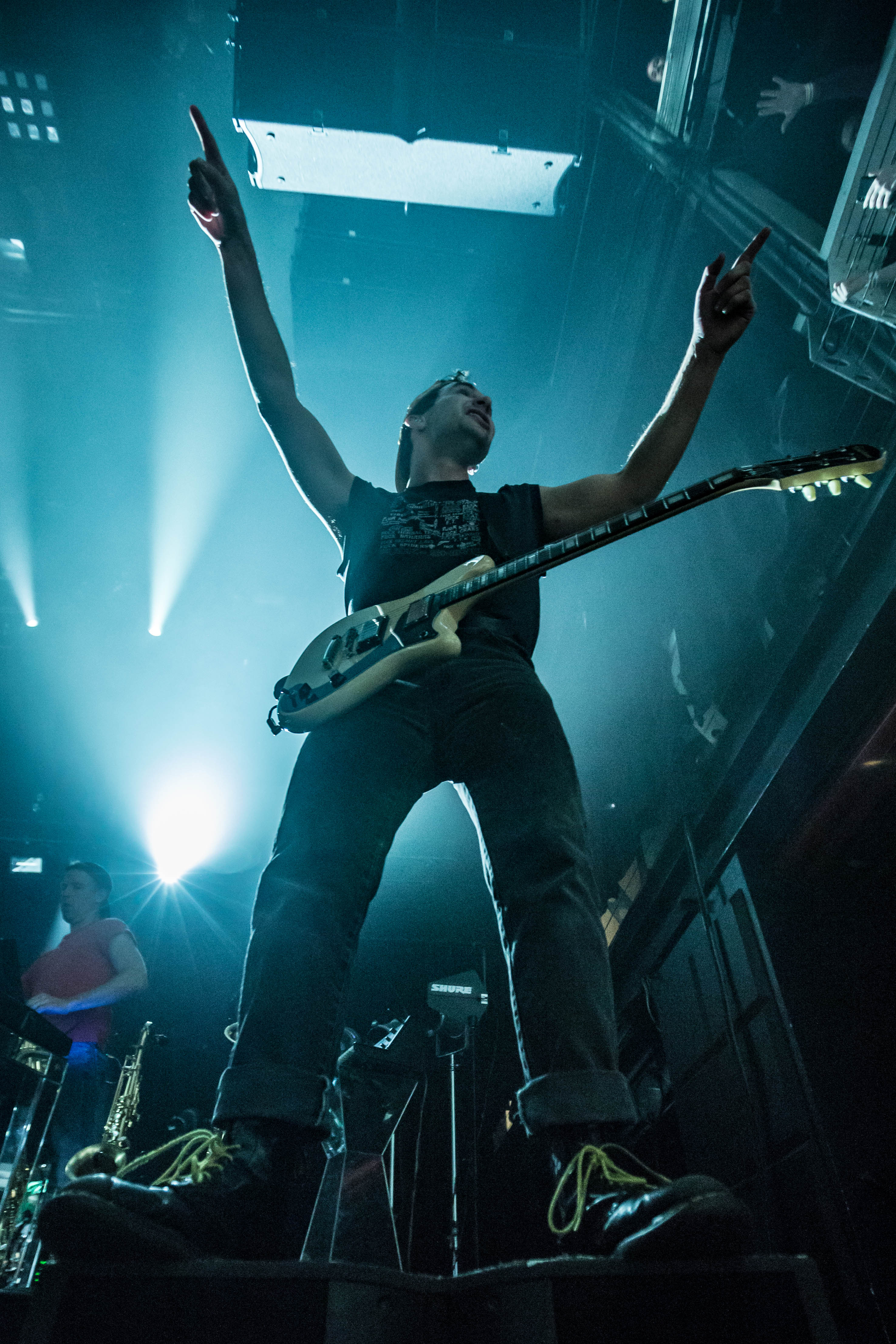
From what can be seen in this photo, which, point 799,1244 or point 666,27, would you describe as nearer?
point 799,1244

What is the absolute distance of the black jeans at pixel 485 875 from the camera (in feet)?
3.75

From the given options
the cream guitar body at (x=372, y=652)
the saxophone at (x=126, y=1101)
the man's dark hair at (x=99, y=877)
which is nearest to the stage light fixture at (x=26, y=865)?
the saxophone at (x=126, y=1101)

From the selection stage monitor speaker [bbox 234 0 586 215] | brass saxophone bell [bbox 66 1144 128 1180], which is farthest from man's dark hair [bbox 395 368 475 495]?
stage monitor speaker [bbox 234 0 586 215]

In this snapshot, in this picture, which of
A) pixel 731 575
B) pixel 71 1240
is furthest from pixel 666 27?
pixel 71 1240

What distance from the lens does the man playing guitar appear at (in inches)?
36.4

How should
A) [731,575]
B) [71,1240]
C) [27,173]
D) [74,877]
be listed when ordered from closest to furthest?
1. [71,1240]
2. [731,575]
3. [74,877]
4. [27,173]

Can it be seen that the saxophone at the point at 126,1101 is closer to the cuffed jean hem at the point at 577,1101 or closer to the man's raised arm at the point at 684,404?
the cuffed jean hem at the point at 577,1101

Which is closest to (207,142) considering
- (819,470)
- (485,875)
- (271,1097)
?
(819,470)

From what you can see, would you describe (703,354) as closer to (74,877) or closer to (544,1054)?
(544,1054)

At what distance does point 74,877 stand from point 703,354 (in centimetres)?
463

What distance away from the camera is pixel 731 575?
4.12 meters

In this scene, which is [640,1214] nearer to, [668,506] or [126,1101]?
[668,506]

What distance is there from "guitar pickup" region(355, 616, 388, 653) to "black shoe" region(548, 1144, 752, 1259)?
1141 mm

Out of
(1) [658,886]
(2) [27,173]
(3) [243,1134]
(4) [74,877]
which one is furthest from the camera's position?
(2) [27,173]
